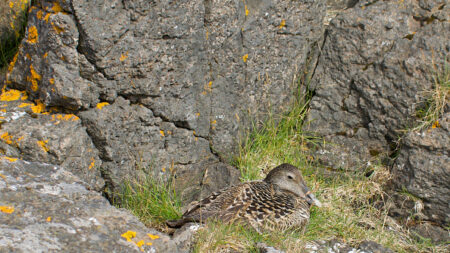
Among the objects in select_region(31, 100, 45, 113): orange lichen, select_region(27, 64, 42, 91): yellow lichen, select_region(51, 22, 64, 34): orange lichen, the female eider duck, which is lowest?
the female eider duck

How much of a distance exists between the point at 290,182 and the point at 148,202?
1449 mm

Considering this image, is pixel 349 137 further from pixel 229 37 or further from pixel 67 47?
pixel 67 47

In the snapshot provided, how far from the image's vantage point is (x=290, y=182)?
17.1ft

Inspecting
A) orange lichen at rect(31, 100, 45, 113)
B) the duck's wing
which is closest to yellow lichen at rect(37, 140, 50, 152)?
orange lichen at rect(31, 100, 45, 113)

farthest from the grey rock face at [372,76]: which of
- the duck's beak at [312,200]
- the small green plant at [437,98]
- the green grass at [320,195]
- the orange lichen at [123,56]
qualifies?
the orange lichen at [123,56]

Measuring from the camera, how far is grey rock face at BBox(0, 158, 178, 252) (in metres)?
3.00

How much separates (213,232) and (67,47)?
6.53ft

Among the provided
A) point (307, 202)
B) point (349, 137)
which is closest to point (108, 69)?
point (307, 202)

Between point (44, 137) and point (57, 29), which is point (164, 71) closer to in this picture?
point (57, 29)

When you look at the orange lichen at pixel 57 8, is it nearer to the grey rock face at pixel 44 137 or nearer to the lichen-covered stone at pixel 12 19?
the grey rock face at pixel 44 137

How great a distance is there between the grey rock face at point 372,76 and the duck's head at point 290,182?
0.99 metres

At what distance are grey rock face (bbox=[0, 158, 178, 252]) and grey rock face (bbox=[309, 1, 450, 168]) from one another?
3.35 m

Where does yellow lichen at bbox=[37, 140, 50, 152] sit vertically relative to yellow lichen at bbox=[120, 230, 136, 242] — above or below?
above

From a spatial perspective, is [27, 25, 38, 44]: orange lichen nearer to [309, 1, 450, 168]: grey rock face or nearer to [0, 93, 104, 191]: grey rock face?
[0, 93, 104, 191]: grey rock face
